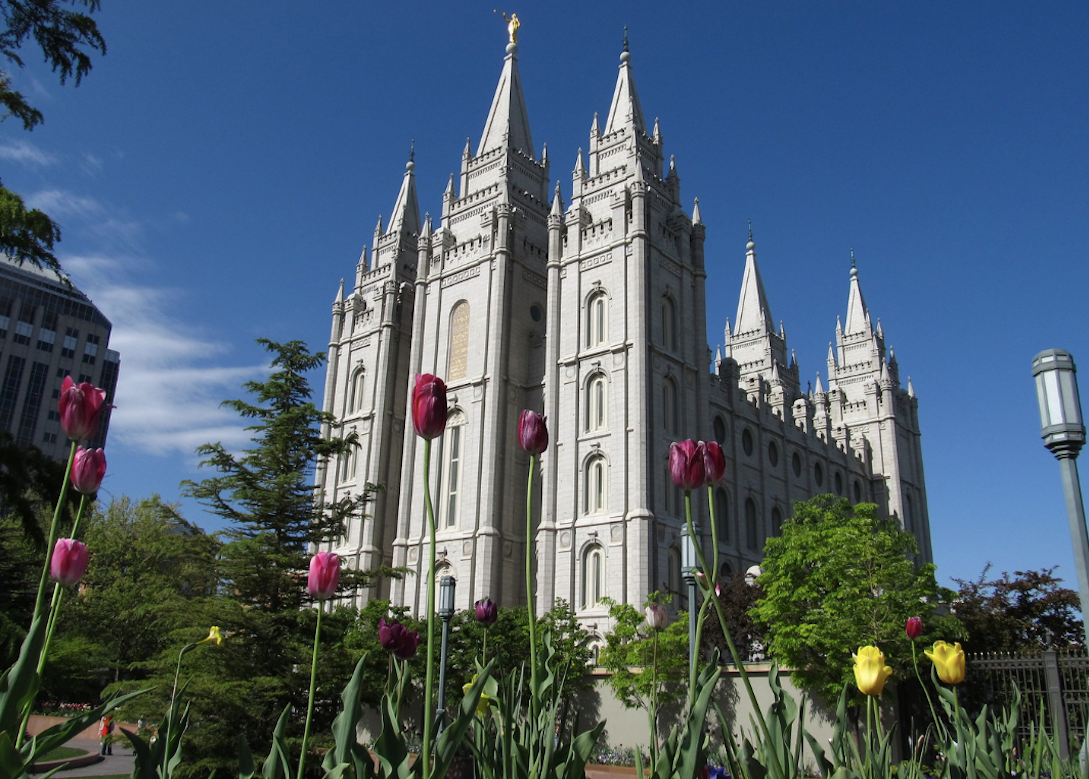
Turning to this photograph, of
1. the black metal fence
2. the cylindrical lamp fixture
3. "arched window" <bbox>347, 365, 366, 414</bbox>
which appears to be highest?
"arched window" <bbox>347, 365, 366, 414</bbox>

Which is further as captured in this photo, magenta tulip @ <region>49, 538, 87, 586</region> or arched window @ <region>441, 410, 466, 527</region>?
arched window @ <region>441, 410, 466, 527</region>

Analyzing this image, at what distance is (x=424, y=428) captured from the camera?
10.3ft

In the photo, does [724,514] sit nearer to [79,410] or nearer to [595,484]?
[595,484]

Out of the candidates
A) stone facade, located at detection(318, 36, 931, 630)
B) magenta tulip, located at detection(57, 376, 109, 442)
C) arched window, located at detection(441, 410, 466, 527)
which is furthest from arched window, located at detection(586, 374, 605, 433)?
magenta tulip, located at detection(57, 376, 109, 442)

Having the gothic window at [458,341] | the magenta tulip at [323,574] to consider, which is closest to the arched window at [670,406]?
the gothic window at [458,341]

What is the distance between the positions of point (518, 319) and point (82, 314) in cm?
6000

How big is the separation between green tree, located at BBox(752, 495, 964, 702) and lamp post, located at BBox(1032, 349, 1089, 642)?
1237cm

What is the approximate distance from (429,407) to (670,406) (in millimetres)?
29090

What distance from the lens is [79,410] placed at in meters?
3.78

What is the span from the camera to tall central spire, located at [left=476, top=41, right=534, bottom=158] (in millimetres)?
40438

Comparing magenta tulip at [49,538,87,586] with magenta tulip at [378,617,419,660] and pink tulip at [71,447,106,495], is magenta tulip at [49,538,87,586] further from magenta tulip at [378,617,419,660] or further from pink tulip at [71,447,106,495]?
magenta tulip at [378,617,419,660]

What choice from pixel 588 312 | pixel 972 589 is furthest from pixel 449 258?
pixel 972 589

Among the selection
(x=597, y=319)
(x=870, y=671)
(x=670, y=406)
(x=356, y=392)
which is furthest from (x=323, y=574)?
(x=356, y=392)

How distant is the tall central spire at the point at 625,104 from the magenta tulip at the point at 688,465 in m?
34.5
